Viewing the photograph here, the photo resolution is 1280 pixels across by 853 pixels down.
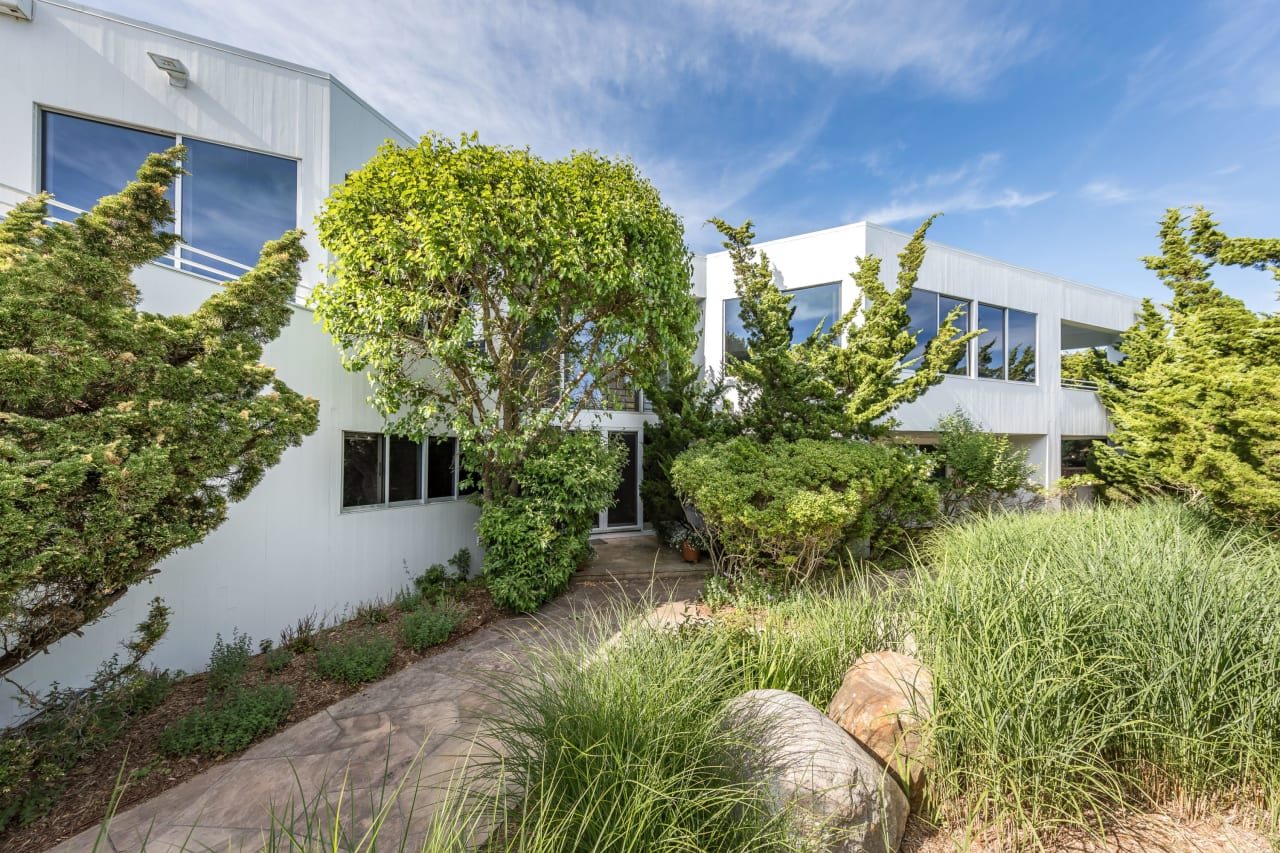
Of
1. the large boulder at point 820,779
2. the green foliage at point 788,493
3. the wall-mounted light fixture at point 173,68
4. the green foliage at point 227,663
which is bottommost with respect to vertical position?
the green foliage at point 227,663

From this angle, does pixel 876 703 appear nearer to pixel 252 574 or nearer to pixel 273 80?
pixel 252 574

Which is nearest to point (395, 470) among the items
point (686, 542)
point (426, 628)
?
point (426, 628)

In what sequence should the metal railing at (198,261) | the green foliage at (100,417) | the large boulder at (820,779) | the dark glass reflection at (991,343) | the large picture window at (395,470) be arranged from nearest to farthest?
the large boulder at (820,779) → the green foliage at (100,417) → the metal railing at (198,261) → the large picture window at (395,470) → the dark glass reflection at (991,343)

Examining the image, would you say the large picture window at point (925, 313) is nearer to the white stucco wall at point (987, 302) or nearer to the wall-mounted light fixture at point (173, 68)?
the white stucco wall at point (987, 302)

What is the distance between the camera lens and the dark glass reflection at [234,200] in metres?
5.89

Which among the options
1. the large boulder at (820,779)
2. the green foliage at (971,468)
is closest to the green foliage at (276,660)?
the large boulder at (820,779)

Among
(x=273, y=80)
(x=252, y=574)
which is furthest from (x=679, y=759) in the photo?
(x=273, y=80)

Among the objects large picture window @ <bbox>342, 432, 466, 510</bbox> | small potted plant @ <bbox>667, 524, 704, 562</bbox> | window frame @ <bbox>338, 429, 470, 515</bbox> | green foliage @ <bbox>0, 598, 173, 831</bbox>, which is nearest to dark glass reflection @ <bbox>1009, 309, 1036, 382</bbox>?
small potted plant @ <bbox>667, 524, 704, 562</bbox>

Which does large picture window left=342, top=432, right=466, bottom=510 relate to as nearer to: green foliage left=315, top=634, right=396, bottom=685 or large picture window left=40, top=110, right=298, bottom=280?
green foliage left=315, top=634, right=396, bottom=685

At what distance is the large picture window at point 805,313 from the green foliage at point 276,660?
28.1 feet

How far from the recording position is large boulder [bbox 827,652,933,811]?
2990mm

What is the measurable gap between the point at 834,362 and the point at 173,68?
377 inches

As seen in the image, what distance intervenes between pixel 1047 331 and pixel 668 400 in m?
10.1

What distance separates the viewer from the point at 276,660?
16.5ft
